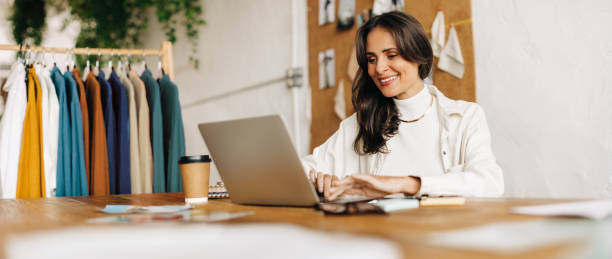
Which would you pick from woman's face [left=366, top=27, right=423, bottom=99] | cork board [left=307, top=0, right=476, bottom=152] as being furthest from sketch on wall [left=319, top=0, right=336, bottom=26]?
woman's face [left=366, top=27, right=423, bottom=99]

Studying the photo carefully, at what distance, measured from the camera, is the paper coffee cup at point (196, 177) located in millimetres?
1204

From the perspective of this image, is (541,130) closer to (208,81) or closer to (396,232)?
(396,232)

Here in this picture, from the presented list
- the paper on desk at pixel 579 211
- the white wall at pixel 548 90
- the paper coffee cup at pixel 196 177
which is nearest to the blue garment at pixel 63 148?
the paper coffee cup at pixel 196 177

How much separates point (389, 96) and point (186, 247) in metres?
1.41

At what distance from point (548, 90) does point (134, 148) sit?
1.97m

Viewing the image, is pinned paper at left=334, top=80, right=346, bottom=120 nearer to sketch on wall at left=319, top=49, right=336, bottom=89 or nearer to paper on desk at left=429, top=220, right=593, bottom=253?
sketch on wall at left=319, top=49, right=336, bottom=89

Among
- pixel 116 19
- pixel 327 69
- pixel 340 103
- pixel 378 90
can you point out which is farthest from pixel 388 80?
pixel 116 19

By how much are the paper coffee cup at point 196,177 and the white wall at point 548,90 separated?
1377 mm

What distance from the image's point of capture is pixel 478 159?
4.75 ft

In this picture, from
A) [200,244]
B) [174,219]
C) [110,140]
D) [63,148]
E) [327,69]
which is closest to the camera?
[200,244]

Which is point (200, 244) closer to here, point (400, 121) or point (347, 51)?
point (400, 121)

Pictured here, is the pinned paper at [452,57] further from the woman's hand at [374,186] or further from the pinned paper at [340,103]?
the woman's hand at [374,186]

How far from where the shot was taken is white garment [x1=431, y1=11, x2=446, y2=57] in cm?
227

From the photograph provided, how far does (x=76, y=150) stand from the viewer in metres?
2.36
